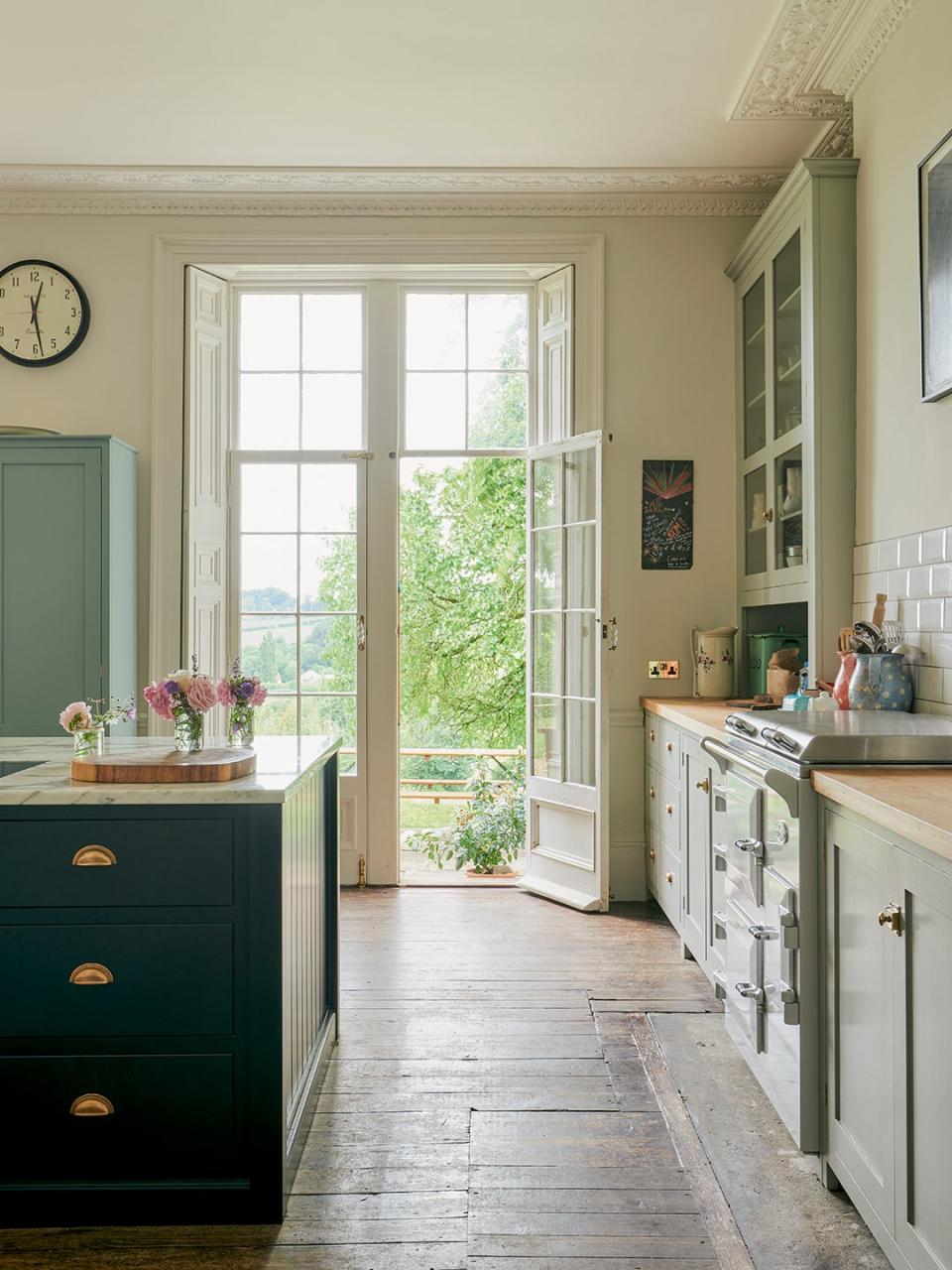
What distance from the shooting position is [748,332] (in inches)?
179

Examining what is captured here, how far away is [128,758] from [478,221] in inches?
135

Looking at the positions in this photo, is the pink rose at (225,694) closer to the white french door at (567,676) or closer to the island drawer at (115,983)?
the island drawer at (115,983)

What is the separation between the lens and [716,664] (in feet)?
14.8

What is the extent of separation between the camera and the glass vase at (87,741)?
2.29 m

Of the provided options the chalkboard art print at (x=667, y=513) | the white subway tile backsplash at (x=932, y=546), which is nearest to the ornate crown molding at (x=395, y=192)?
the chalkboard art print at (x=667, y=513)

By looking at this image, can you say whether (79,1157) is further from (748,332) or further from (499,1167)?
(748,332)

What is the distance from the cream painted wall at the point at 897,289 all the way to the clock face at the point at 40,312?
349 cm

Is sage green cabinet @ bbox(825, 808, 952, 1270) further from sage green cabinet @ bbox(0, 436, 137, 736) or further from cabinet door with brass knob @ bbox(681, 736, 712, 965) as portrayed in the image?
sage green cabinet @ bbox(0, 436, 137, 736)

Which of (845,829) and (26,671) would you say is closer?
(845,829)

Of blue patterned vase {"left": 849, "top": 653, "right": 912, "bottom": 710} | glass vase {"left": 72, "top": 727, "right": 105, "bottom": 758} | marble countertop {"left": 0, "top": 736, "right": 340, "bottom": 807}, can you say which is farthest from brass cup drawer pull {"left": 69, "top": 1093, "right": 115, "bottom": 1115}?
blue patterned vase {"left": 849, "top": 653, "right": 912, "bottom": 710}

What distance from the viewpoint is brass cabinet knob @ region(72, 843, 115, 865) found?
80.2 inches

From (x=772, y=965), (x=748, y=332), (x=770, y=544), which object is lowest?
(x=772, y=965)

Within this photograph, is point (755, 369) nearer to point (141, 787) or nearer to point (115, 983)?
point (141, 787)

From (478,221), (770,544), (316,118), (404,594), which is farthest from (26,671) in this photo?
(404,594)
